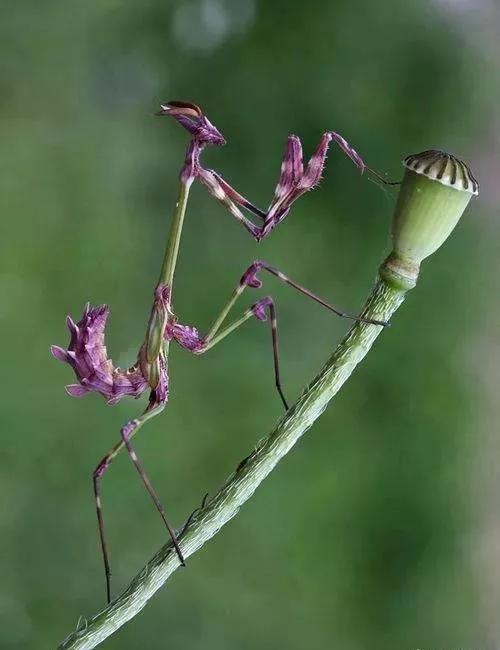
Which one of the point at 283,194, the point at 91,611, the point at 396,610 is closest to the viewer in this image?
the point at 283,194

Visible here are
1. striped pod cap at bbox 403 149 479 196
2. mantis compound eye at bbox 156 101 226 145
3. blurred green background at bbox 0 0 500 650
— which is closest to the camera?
striped pod cap at bbox 403 149 479 196

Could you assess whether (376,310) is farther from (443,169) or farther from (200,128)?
(200,128)

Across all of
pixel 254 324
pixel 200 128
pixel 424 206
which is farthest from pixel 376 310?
pixel 254 324

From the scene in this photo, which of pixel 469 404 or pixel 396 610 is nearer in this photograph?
pixel 396 610

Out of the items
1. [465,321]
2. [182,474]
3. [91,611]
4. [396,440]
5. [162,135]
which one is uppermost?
[162,135]

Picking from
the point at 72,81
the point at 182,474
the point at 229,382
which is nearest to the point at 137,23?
the point at 72,81

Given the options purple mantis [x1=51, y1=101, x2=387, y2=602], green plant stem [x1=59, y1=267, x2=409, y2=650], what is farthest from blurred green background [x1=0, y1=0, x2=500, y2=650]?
green plant stem [x1=59, y1=267, x2=409, y2=650]

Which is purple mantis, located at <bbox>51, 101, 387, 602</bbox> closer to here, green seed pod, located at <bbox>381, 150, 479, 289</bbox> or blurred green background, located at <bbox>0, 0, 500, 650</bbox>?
green seed pod, located at <bbox>381, 150, 479, 289</bbox>

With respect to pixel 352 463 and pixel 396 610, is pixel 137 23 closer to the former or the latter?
pixel 352 463

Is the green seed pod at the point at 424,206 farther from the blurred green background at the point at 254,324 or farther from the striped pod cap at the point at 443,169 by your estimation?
the blurred green background at the point at 254,324
